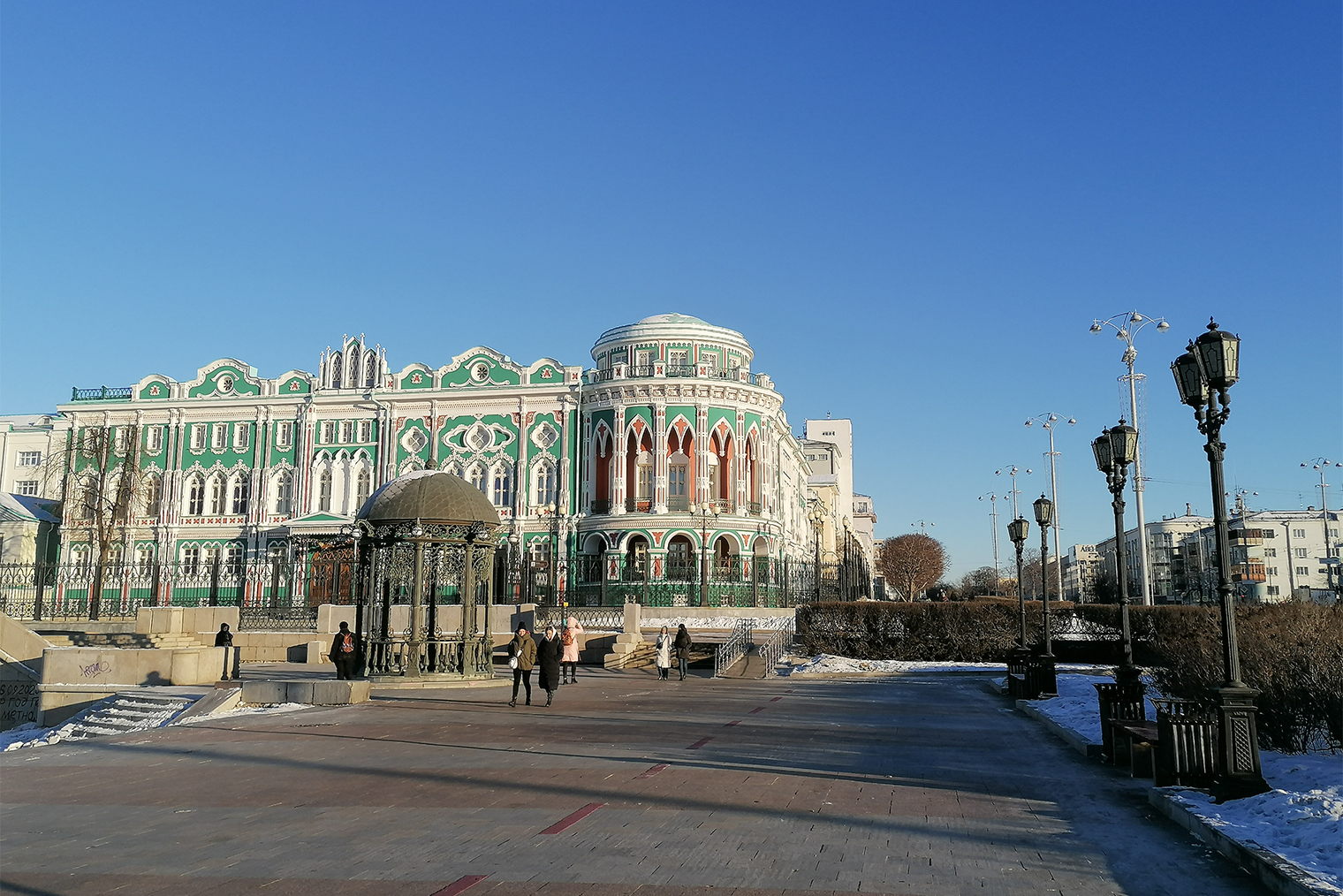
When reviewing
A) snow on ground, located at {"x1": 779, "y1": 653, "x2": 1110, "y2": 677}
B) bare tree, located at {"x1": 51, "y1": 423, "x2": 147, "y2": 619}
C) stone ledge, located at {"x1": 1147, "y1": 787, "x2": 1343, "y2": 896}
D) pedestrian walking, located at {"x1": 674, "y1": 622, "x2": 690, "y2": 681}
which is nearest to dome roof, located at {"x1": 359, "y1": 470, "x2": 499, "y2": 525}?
pedestrian walking, located at {"x1": 674, "y1": 622, "x2": 690, "y2": 681}

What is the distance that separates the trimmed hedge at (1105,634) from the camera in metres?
12.9

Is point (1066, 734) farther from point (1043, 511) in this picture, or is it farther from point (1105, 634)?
point (1105, 634)

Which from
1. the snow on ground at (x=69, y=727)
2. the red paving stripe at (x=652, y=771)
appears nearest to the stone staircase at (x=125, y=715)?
the snow on ground at (x=69, y=727)

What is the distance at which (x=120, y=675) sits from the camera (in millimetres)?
21641

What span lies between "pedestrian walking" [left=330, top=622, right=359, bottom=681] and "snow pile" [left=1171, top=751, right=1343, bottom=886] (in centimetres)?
1722

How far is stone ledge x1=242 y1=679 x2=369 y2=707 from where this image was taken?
19.5m

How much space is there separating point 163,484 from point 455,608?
28.6 meters

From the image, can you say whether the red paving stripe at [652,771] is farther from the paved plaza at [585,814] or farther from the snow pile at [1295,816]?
the snow pile at [1295,816]

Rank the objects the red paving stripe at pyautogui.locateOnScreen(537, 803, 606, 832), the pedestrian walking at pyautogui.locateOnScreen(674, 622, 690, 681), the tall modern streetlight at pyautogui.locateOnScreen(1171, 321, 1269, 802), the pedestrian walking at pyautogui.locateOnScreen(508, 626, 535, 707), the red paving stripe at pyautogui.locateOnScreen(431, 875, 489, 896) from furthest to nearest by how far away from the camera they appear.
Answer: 1. the pedestrian walking at pyautogui.locateOnScreen(674, 622, 690, 681)
2. the pedestrian walking at pyautogui.locateOnScreen(508, 626, 535, 707)
3. the tall modern streetlight at pyautogui.locateOnScreen(1171, 321, 1269, 802)
4. the red paving stripe at pyautogui.locateOnScreen(537, 803, 606, 832)
5. the red paving stripe at pyautogui.locateOnScreen(431, 875, 489, 896)

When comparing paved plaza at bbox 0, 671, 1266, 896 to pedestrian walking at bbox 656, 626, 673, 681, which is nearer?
paved plaza at bbox 0, 671, 1266, 896

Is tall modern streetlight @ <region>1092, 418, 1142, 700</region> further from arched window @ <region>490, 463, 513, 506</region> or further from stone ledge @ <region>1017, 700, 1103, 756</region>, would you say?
arched window @ <region>490, 463, 513, 506</region>

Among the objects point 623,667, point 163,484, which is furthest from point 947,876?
point 163,484

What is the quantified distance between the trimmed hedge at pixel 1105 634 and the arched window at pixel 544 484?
18.9m

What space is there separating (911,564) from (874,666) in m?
63.2
